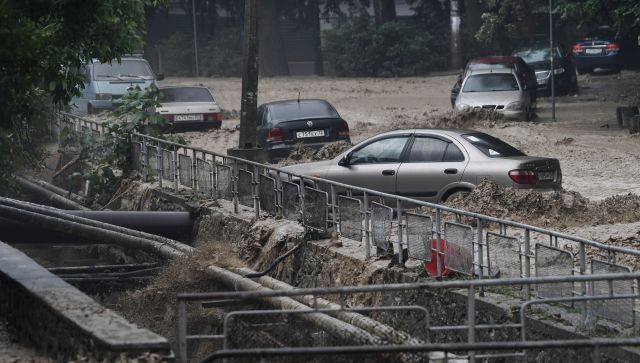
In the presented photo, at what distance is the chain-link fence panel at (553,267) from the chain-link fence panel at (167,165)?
10.0m

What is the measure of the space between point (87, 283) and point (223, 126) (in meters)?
15.7

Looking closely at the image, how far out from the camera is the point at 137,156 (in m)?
21.9

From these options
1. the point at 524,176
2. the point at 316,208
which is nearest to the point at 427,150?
the point at 524,176

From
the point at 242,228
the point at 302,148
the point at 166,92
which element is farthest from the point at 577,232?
the point at 166,92

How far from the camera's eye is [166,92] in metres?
30.9

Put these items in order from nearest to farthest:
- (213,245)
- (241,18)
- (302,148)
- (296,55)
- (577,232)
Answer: (577,232) < (213,245) < (302,148) < (241,18) < (296,55)

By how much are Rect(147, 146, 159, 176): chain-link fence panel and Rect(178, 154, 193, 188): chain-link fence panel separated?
128cm

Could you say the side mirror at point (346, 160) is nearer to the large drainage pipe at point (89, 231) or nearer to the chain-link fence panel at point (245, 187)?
the chain-link fence panel at point (245, 187)

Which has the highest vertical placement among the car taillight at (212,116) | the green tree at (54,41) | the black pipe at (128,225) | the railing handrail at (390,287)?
the green tree at (54,41)

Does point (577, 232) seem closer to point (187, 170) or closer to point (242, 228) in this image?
point (242, 228)

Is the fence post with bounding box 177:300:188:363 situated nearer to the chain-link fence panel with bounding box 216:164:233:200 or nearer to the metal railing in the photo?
the metal railing

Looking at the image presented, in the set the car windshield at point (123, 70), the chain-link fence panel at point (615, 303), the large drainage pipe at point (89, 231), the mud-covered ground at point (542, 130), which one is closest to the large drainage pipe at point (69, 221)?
the large drainage pipe at point (89, 231)

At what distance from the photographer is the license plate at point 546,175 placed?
1584cm

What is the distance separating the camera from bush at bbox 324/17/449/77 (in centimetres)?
4856
